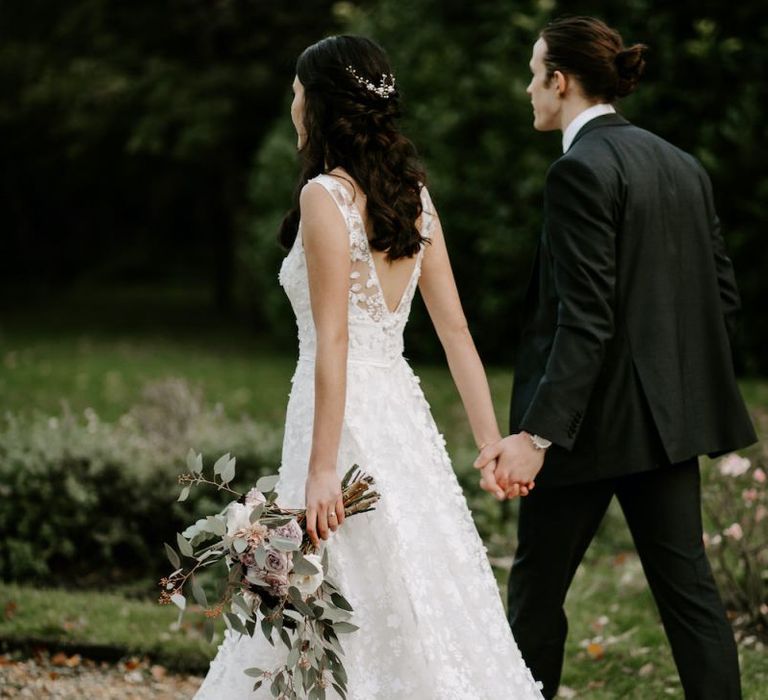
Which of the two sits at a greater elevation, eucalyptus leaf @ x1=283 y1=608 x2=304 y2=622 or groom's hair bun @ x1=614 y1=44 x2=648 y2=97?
groom's hair bun @ x1=614 y1=44 x2=648 y2=97

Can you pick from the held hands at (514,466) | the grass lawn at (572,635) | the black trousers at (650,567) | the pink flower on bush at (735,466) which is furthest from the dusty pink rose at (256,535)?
the pink flower on bush at (735,466)

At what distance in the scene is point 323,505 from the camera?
272 cm

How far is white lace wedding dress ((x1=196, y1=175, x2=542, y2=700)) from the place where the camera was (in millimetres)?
2852

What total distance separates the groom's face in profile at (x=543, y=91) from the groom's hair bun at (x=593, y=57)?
2 cm

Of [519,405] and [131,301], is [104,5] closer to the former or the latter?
[131,301]

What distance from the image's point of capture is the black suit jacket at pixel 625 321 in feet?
9.43

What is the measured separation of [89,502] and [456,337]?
300 centimetres

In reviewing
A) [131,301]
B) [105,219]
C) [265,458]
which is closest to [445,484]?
[265,458]

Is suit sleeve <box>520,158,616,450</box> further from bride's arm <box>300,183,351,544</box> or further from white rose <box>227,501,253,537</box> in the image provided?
white rose <box>227,501,253,537</box>

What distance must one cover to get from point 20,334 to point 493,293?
9572 mm

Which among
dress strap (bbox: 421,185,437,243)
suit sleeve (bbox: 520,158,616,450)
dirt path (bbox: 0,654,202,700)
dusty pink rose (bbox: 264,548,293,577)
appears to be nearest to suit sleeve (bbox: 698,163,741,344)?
suit sleeve (bbox: 520,158,616,450)

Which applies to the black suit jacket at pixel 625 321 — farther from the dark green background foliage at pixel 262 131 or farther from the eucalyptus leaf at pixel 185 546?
the dark green background foliage at pixel 262 131

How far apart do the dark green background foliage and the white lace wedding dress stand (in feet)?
4.82

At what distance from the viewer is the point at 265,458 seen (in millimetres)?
5891
